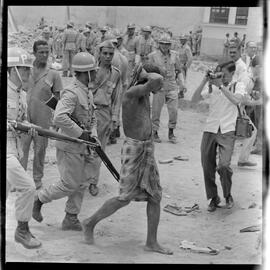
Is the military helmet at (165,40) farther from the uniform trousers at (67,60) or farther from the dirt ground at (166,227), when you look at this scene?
the uniform trousers at (67,60)

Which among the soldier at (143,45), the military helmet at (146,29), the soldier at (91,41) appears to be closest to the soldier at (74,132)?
the military helmet at (146,29)

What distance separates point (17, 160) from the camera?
4.62m

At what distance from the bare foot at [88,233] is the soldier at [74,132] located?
35cm

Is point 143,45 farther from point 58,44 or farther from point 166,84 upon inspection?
point 166,84

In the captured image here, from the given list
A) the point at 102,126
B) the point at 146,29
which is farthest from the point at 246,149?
the point at 146,29

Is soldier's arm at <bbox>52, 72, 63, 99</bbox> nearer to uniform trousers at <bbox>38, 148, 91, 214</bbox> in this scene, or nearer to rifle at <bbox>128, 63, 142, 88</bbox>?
uniform trousers at <bbox>38, 148, 91, 214</bbox>

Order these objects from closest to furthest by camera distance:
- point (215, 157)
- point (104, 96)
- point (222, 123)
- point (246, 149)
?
point (222, 123)
point (215, 157)
point (104, 96)
point (246, 149)

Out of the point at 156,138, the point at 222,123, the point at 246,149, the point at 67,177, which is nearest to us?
the point at 67,177

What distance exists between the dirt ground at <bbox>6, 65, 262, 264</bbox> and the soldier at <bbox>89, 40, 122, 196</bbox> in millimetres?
392

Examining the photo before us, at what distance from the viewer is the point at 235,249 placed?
506 centimetres

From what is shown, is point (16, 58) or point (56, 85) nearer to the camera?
point (16, 58)

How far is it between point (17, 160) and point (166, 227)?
1.81 m

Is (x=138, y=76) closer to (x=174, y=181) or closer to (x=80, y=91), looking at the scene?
(x=80, y=91)

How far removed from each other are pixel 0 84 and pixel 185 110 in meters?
7.30
